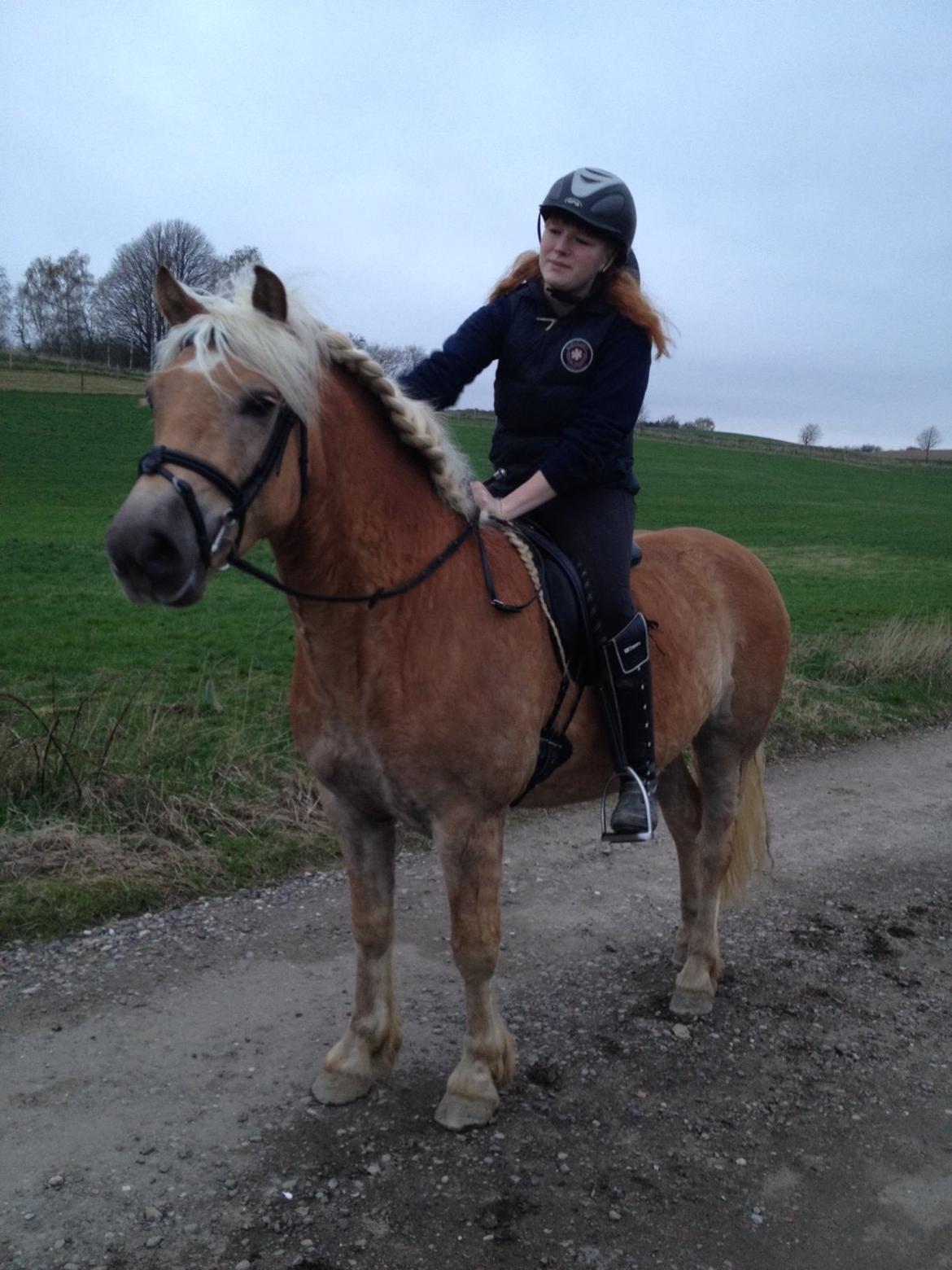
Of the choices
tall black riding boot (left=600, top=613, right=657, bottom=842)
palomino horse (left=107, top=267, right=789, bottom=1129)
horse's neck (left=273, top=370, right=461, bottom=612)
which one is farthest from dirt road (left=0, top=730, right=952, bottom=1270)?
horse's neck (left=273, top=370, right=461, bottom=612)

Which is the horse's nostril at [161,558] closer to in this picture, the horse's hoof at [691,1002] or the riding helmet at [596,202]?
the riding helmet at [596,202]

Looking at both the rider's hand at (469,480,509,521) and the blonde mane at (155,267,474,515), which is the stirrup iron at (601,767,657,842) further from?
the blonde mane at (155,267,474,515)

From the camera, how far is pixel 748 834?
488 centimetres

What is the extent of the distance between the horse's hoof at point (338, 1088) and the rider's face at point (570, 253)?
9.90 feet

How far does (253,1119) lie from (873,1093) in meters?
2.32

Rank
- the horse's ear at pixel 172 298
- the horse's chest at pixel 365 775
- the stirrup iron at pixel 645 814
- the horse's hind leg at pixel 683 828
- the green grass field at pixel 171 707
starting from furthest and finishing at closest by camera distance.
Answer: the green grass field at pixel 171 707, the horse's hind leg at pixel 683 828, the stirrup iron at pixel 645 814, the horse's chest at pixel 365 775, the horse's ear at pixel 172 298

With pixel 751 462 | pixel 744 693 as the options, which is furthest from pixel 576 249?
pixel 751 462

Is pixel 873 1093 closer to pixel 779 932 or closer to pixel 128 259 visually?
pixel 779 932

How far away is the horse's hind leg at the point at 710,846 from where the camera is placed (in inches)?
177

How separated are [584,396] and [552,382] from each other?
13 cm

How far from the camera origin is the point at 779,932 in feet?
16.7

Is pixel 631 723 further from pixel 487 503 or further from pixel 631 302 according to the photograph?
pixel 631 302

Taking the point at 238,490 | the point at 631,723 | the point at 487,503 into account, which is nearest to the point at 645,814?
the point at 631,723

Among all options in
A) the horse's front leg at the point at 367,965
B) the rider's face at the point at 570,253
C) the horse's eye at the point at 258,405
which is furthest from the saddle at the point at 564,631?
the horse's eye at the point at 258,405
